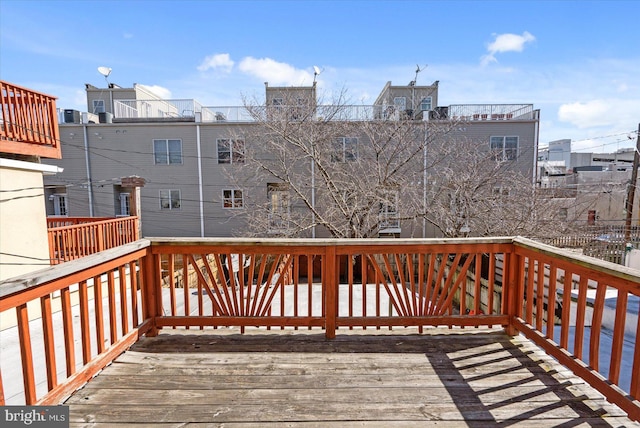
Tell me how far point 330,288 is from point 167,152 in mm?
15776

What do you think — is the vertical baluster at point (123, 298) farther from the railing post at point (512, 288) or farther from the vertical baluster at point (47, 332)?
the railing post at point (512, 288)

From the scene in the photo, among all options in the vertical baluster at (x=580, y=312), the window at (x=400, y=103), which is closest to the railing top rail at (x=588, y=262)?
the vertical baluster at (x=580, y=312)

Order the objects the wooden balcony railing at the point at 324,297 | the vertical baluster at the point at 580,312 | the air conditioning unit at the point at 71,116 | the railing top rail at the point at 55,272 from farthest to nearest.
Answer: the air conditioning unit at the point at 71,116 < the vertical baluster at the point at 580,312 < the wooden balcony railing at the point at 324,297 < the railing top rail at the point at 55,272

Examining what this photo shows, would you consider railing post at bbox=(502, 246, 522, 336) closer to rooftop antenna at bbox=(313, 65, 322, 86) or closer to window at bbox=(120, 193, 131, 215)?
rooftop antenna at bbox=(313, 65, 322, 86)

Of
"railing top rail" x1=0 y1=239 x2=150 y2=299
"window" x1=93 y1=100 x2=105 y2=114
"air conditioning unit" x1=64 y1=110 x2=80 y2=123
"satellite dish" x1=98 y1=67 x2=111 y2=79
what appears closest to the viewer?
"railing top rail" x1=0 y1=239 x2=150 y2=299

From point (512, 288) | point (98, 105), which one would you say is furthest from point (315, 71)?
point (98, 105)

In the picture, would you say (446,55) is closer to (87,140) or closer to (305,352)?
(305,352)

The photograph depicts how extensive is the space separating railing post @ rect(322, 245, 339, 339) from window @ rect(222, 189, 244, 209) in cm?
1346

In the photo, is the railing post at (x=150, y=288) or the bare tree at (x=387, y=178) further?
the bare tree at (x=387, y=178)

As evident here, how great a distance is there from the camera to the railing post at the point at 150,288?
302 centimetres

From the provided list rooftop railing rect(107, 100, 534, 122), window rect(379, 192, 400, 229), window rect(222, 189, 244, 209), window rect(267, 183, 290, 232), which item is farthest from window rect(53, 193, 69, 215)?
window rect(379, 192, 400, 229)

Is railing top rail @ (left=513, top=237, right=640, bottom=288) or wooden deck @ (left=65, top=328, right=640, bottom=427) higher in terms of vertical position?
railing top rail @ (left=513, top=237, right=640, bottom=288)

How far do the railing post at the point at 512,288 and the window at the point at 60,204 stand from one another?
792 inches

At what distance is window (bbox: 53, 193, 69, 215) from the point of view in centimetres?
1641
